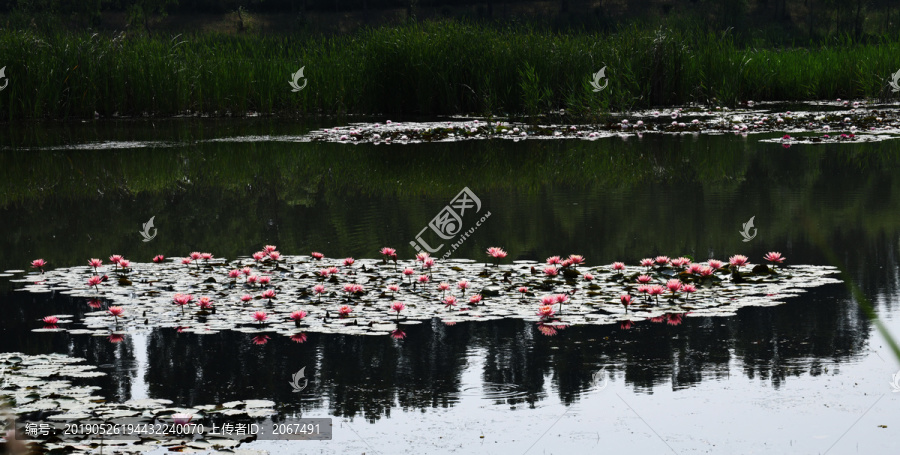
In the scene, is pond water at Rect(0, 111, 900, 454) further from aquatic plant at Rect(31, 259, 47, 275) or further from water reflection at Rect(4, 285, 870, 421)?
aquatic plant at Rect(31, 259, 47, 275)

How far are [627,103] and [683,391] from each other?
15358 millimetres

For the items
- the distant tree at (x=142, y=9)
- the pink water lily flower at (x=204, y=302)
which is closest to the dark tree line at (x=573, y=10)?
the distant tree at (x=142, y=9)

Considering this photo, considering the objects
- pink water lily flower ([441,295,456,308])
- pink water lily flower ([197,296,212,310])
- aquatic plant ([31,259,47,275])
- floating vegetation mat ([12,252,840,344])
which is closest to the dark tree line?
aquatic plant ([31,259,47,275])

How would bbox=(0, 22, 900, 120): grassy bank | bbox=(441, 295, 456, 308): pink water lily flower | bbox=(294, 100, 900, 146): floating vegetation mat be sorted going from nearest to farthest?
bbox=(441, 295, 456, 308): pink water lily flower < bbox=(294, 100, 900, 146): floating vegetation mat < bbox=(0, 22, 900, 120): grassy bank

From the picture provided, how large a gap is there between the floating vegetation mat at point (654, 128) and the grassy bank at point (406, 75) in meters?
0.81

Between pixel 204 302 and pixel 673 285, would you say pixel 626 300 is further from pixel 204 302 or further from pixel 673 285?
pixel 204 302

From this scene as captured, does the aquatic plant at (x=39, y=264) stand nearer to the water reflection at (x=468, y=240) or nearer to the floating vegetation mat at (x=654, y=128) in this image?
the water reflection at (x=468, y=240)

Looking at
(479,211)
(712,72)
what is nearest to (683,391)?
(479,211)

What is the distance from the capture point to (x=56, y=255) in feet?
25.1

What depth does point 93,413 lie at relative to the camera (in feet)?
13.2

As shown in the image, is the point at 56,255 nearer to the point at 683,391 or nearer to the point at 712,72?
the point at 683,391

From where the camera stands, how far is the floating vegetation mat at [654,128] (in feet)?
51.6

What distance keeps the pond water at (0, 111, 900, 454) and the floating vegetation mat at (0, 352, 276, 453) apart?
120 mm

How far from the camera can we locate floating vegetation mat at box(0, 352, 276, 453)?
370 centimetres
